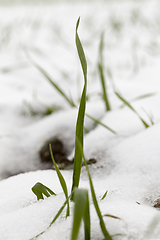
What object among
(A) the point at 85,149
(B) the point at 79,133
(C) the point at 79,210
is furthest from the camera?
(A) the point at 85,149

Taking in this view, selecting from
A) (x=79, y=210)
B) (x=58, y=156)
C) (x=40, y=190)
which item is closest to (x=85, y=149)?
(x=58, y=156)

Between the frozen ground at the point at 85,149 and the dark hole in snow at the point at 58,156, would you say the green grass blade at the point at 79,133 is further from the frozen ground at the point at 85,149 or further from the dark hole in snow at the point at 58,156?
the dark hole in snow at the point at 58,156

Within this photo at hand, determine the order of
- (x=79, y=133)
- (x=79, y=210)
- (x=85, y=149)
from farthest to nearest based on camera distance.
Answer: (x=85, y=149), (x=79, y=133), (x=79, y=210)

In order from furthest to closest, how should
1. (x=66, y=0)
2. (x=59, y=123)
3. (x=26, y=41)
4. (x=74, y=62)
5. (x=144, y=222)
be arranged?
(x=66, y=0) → (x=26, y=41) → (x=74, y=62) → (x=59, y=123) → (x=144, y=222)

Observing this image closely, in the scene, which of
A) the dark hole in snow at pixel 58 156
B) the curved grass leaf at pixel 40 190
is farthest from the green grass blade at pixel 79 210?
the dark hole in snow at pixel 58 156

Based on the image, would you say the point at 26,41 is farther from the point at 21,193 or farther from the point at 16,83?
the point at 21,193

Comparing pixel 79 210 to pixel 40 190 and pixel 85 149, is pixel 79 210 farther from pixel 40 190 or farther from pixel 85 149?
pixel 85 149

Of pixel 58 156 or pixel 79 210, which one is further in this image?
pixel 58 156

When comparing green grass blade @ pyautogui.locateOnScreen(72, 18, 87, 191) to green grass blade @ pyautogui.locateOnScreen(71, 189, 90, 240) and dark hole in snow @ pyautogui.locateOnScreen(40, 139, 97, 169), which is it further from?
dark hole in snow @ pyautogui.locateOnScreen(40, 139, 97, 169)

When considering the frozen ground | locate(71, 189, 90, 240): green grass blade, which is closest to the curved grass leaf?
the frozen ground

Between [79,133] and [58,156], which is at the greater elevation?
[79,133]

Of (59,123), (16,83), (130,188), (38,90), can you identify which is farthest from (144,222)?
(16,83)
